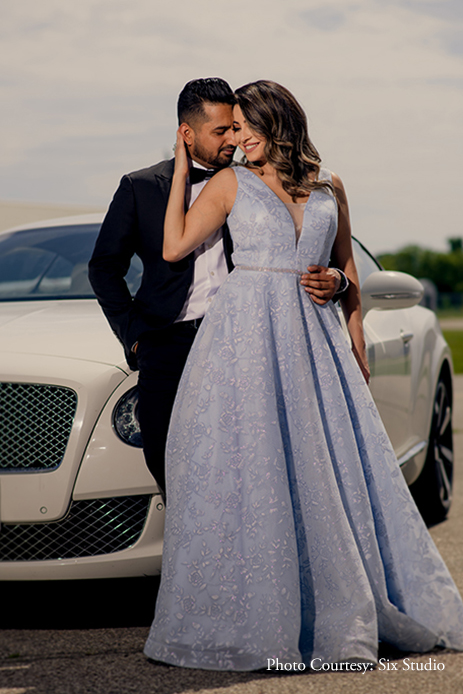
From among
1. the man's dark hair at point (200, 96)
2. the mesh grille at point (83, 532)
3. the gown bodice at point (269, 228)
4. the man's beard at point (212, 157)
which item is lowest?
the mesh grille at point (83, 532)

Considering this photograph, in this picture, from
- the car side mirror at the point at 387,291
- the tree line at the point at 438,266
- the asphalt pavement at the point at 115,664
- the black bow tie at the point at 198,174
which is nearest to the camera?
the asphalt pavement at the point at 115,664

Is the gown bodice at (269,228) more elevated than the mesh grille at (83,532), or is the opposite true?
the gown bodice at (269,228)

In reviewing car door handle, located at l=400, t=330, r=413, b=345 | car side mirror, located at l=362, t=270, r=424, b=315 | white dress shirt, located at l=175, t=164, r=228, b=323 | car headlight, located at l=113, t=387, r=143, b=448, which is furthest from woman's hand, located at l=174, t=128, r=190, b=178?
car door handle, located at l=400, t=330, r=413, b=345

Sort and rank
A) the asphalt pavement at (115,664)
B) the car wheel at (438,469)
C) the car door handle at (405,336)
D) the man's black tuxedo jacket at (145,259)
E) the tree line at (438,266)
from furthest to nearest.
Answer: the tree line at (438,266) → the car wheel at (438,469) → the car door handle at (405,336) → the man's black tuxedo jacket at (145,259) → the asphalt pavement at (115,664)

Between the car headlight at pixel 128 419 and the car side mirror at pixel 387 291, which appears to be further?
the car side mirror at pixel 387 291

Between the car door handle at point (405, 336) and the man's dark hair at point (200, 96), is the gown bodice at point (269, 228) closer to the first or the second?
the man's dark hair at point (200, 96)

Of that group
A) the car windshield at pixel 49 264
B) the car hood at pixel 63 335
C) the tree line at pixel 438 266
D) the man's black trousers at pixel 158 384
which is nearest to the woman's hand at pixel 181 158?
the man's black trousers at pixel 158 384

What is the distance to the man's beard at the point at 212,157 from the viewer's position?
117 inches

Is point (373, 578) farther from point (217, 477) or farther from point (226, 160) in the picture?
→ point (226, 160)

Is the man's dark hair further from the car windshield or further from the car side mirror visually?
the car side mirror

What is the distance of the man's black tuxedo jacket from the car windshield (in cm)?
88

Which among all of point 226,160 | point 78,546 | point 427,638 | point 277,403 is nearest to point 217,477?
point 277,403

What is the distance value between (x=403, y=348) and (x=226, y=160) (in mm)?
1680

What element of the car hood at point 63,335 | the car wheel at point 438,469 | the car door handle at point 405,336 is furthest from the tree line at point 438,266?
the car hood at point 63,335
